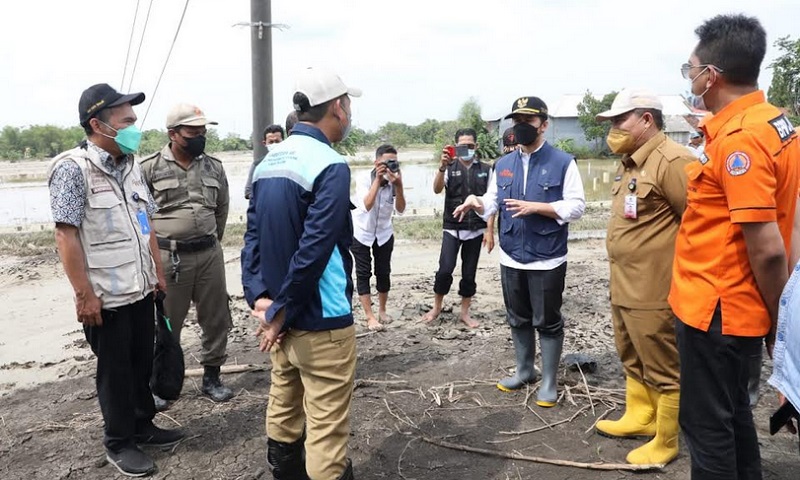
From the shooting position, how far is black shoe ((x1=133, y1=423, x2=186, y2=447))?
363cm

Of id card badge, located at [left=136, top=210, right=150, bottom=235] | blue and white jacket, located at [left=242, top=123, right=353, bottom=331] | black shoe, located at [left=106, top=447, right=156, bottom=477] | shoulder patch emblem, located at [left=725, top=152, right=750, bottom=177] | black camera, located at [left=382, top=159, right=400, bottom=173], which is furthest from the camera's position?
black camera, located at [left=382, top=159, right=400, bottom=173]

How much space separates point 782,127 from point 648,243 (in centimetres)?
111

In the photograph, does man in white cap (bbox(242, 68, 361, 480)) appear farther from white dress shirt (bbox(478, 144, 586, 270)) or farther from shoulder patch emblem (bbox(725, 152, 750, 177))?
white dress shirt (bbox(478, 144, 586, 270))

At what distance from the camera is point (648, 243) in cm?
318

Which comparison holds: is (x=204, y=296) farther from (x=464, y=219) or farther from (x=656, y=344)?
(x=656, y=344)

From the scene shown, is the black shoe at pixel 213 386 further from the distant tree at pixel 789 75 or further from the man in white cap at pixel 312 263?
the distant tree at pixel 789 75

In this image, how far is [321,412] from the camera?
8.70 feet

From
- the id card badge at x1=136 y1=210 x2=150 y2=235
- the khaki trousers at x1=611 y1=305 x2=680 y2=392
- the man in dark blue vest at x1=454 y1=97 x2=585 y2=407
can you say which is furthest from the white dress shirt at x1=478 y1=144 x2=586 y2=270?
the id card badge at x1=136 y1=210 x2=150 y2=235

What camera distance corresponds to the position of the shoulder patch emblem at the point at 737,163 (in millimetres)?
2096

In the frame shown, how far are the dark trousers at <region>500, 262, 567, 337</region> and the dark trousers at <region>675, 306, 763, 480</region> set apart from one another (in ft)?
4.72

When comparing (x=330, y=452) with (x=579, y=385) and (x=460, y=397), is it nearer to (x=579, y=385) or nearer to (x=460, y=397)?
(x=460, y=397)

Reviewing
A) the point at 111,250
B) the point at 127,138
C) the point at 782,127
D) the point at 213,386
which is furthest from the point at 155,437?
the point at 782,127

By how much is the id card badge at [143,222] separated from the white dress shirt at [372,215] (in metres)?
2.55

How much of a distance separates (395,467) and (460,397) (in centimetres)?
105
